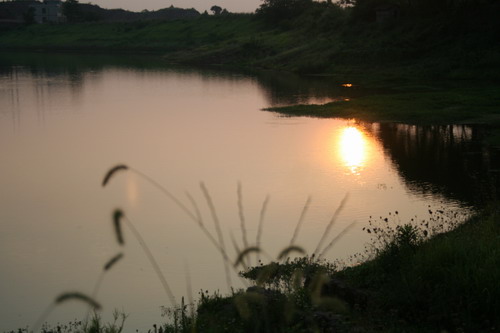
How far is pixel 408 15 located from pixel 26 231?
5561 centimetres

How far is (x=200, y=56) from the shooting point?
89438 mm

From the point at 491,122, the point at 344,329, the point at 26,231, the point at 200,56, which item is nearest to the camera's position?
the point at 344,329

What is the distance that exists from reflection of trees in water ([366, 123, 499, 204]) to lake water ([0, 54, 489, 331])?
9 cm

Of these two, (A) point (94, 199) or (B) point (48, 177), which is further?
(B) point (48, 177)

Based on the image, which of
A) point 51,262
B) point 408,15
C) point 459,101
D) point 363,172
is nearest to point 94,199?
point 51,262

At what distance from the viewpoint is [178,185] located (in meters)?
22.4

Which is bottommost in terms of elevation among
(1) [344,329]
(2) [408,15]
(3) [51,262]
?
(3) [51,262]

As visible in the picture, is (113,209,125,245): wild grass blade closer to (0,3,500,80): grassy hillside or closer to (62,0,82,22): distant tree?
(0,3,500,80): grassy hillside

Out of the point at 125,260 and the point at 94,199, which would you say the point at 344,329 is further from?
the point at 94,199

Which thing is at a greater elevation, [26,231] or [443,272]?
[443,272]

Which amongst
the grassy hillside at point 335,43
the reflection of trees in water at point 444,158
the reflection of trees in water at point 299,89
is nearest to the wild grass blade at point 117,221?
the reflection of trees in water at point 444,158

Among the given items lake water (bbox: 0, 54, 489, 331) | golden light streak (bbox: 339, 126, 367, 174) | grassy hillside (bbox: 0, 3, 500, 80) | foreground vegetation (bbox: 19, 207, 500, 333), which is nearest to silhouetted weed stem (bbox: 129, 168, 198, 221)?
lake water (bbox: 0, 54, 489, 331)

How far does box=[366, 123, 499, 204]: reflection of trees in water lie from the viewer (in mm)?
21062

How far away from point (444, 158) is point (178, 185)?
33.4ft
